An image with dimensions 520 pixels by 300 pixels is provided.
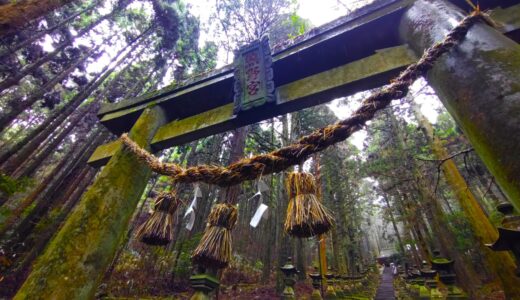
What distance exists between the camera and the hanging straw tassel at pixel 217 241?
1.56m

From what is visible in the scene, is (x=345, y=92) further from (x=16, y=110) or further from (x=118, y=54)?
(x=118, y=54)

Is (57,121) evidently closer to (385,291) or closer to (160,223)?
(160,223)

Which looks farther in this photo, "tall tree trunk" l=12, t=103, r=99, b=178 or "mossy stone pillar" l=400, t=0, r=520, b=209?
"tall tree trunk" l=12, t=103, r=99, b=178

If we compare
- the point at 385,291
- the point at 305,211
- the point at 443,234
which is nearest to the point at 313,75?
the point at 305,211

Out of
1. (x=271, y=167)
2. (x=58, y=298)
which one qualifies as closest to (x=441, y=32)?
(x=271, y=167)

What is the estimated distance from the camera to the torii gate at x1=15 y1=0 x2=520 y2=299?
1.16 metres

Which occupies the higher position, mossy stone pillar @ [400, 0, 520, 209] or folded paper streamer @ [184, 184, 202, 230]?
mossy stone pillar @ [400, 0, 520, 209]

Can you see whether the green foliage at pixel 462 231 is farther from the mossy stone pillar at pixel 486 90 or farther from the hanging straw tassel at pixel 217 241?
the hanging straw tassel at pixel 217 241

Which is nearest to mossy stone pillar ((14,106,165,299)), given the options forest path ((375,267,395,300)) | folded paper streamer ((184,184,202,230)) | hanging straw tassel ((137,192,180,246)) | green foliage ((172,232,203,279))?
hanging straw tassel ((137,192,180,246))

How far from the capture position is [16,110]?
836 cm

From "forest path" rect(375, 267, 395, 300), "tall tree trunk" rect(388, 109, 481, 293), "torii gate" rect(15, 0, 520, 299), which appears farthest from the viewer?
"forest path" rect(375, 267, 395, 300)

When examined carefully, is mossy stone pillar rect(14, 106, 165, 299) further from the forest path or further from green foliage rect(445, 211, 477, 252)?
green foliage rect(445, 211, 477, 252)

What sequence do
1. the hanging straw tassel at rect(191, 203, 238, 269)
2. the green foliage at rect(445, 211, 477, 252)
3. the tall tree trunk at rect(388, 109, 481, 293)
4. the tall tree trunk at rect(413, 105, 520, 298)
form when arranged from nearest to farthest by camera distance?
the hanging straw tassel at rect(191, 203, 238, 269)
the tall tree trunk at rect(413, 105, 520, 298)
the tall tree trunk at rect(388, 109, 481, 293)
the green foliage at rect(445, 211, 477, 252)

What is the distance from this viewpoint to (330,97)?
2.09 metres
